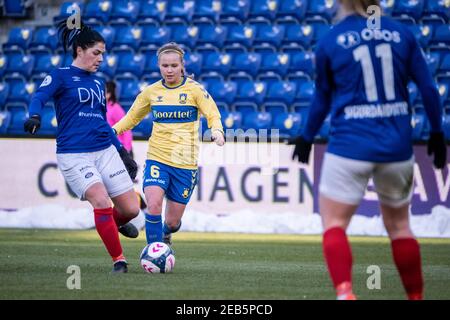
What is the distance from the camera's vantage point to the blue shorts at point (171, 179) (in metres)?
10.0

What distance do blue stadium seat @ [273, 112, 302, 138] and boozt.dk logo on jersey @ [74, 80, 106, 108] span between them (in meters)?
8.70

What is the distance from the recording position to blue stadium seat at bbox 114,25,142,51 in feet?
70.8

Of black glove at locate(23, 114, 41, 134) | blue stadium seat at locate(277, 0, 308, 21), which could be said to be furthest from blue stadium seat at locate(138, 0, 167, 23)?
black glove at locate(23, 114, 41, 134)

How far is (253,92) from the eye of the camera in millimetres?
19516

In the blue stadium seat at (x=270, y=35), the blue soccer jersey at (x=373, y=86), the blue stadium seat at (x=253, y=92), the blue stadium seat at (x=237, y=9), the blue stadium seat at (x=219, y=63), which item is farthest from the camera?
the blue stadium seat at (x=237, y=9)

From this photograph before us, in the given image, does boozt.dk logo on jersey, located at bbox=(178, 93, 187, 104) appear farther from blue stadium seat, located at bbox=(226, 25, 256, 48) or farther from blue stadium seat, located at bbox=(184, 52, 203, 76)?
blue stadium seat, located at bbox=(226, 25, 256, 48)

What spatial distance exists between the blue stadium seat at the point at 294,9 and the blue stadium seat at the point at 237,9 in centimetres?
73

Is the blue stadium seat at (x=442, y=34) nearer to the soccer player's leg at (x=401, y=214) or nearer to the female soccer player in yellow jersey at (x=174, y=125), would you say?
the female soccer player in yellow jersey at (x=174, y=125)

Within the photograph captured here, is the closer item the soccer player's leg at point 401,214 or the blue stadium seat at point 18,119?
the soccer player's leg at point 401,214

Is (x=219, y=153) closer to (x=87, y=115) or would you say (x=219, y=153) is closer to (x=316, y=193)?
(x=316, y=193)

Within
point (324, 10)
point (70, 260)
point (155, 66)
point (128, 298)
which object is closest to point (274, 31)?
point (324, 10)

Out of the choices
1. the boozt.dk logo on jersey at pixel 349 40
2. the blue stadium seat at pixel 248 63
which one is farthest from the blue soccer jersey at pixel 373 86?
the blue stadium seat at pixel 248 63

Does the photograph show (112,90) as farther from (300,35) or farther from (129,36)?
(129,36)

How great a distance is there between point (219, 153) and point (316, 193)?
5.47ft
